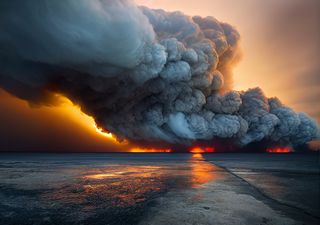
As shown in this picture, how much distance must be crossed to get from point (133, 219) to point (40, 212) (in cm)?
236

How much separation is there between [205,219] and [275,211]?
206 cm

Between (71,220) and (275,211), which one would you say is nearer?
(71,220)

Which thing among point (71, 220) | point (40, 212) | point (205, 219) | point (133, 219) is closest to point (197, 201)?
point (205, 219)

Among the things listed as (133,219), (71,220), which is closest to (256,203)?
(133,219)

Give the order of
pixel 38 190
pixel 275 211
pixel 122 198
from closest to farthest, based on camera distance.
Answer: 1. pixel 275 211
2. pixel 122 198
3. pixel 38 190

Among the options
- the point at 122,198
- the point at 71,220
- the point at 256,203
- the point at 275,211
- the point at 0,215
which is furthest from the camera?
the point at 122,198

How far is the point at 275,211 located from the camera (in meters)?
6.34

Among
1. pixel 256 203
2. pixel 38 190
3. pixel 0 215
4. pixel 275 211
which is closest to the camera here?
pixel 0 215

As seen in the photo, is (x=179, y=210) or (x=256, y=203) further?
(x=256, y=203)

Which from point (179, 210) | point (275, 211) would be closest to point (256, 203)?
point (275, 211)

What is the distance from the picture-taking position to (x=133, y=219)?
5617mm

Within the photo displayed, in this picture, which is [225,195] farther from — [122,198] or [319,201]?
[122,198]

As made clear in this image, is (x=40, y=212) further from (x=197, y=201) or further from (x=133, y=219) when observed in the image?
(x=197, y=201)

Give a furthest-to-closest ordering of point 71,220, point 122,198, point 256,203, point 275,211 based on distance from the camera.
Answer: point 122,198 → point 256,203 → point 275,211 → point 71,220
